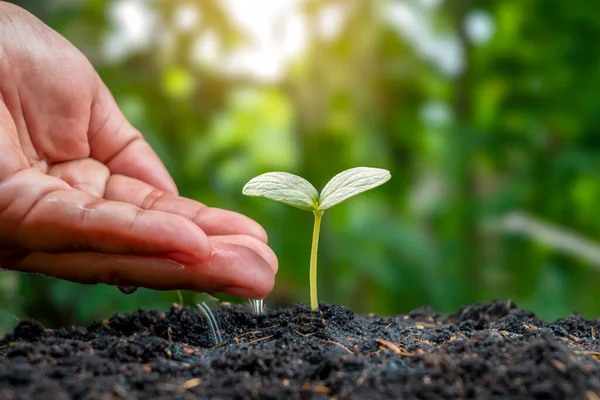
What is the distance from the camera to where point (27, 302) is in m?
2.31

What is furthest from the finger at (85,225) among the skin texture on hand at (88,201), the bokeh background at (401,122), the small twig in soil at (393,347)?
the bokeh background at (401,122)

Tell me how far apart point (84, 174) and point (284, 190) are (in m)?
0.60

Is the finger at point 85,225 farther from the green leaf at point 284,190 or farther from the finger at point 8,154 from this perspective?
the green leaf at point 284,190

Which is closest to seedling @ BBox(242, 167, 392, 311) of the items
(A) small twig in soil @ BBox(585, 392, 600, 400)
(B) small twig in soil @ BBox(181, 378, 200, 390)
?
(B) small twig in soil @ BBox(181, 378, 200, 390)

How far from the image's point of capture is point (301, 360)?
0.81 meters

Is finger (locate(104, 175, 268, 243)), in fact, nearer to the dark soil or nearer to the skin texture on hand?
the skin texture on hand

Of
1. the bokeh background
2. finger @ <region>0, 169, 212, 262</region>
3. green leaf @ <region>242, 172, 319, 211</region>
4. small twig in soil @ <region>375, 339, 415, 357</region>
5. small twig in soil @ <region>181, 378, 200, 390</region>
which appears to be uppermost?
the bokeh background

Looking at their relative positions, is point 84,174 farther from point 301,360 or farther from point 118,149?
point 301,360

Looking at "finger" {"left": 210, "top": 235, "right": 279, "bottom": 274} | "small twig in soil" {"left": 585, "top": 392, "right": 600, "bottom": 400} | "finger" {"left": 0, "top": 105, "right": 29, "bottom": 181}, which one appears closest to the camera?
"small twig in soil" {"left": 585, "top": 392, "right": 600, "bottom": 400}

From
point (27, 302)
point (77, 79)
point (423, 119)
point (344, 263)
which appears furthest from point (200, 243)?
point (423, 119)

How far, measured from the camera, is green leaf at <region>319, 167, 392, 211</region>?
3.07 feet

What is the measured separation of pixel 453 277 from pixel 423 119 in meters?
0.95

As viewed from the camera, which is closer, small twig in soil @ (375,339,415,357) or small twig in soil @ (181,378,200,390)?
small twig in soil @ (181,378,200,390)

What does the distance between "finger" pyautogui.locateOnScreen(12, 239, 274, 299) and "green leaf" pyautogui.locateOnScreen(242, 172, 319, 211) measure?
111 mm
